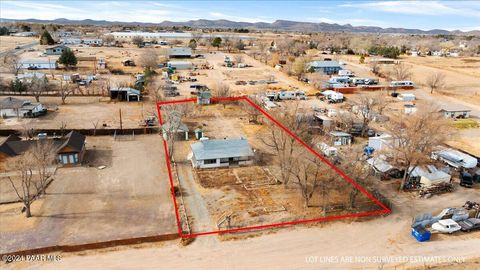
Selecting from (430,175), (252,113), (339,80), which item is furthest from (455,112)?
(252,113)

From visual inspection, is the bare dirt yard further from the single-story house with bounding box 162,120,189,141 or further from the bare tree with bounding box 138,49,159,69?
the bare tree with bounding box 138,49,159,69

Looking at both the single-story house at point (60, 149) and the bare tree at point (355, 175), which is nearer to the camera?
the bare tree at point (355, 175)

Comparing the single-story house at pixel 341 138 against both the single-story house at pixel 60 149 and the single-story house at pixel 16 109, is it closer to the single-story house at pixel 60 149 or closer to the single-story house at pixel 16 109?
the single-story house at pixel 60 149

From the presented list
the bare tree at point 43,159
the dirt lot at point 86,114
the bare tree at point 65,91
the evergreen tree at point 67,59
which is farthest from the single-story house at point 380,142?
the evergreen tree at point 67,59

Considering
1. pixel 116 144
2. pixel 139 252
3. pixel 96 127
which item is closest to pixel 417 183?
pixel 139 252

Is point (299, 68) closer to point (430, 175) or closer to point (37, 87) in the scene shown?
point (37, 87)

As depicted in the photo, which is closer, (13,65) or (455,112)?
(455,112)

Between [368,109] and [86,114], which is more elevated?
[368,109]

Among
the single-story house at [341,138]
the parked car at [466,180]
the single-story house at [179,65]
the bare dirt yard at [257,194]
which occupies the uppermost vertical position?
the single-story house at [179,65]
